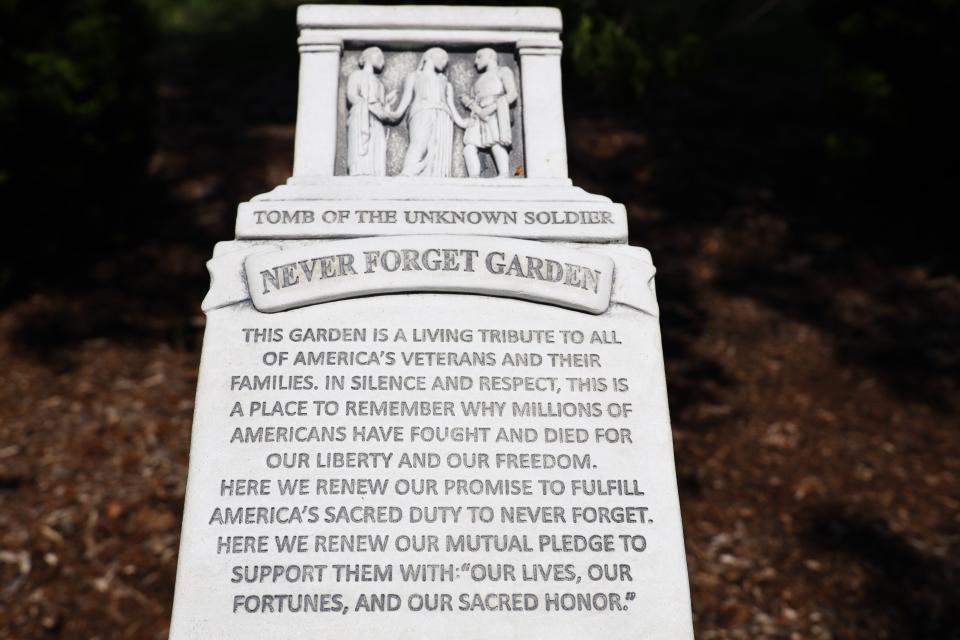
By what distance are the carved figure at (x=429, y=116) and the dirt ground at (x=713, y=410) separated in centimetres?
276

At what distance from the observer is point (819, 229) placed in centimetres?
791

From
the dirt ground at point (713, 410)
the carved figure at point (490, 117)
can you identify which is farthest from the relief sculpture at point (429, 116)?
the dirt ground at point (713, 410)

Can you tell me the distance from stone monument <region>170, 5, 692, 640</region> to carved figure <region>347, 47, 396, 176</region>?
3 centimetres

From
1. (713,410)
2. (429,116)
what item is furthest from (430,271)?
(713,410)

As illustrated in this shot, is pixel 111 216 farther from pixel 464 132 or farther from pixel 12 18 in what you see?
pixel 464 132

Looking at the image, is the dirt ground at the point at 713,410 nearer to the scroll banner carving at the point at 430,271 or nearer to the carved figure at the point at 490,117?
the scroll banner carving at the point at 430,271

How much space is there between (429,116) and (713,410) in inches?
137

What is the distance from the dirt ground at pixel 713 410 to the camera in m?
4.56

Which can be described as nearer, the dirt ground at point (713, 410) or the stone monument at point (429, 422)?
the stone monument at point (429, 422)

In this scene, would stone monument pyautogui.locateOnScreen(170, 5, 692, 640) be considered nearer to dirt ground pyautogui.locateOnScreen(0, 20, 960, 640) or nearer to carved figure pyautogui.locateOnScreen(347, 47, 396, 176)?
carved figure pyautogui.locateOnScreen(347, 47, 396, 176)

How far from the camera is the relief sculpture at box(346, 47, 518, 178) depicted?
3.47 metres

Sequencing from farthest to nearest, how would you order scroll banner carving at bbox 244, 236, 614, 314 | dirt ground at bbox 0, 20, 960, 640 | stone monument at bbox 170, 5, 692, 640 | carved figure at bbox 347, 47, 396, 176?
1. dirt ground at bbox 0, 20, 960, 640
2. carved figure at bbox 347, 47, 396, 176
3. scroll banner carving at bbox 244, 236, 614, 314
4. stone monument at bbox 170, 5, 692, 640

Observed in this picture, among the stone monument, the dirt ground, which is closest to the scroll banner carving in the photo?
the stone monument

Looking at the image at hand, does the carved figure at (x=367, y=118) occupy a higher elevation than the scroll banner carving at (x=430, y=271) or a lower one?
higher
